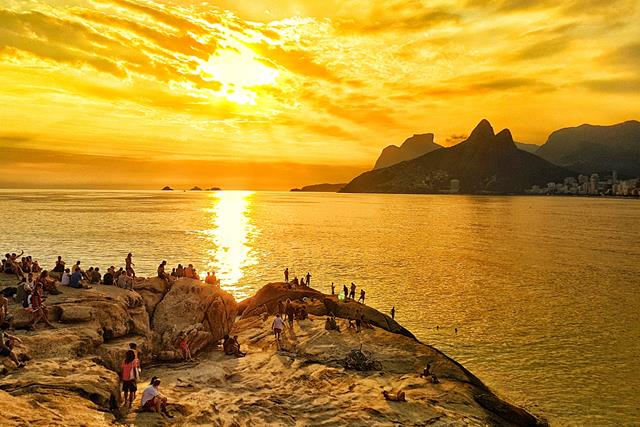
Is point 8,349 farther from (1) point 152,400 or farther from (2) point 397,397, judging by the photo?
(2) point 397,397

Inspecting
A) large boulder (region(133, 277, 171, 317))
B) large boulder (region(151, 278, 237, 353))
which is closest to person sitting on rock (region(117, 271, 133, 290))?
large boulder (region(133, 277, 171, 317))

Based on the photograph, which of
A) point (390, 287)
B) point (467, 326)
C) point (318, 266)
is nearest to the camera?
point (467, 326)

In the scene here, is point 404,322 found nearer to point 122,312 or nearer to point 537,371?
point 537,371

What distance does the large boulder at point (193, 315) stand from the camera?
67.3 feet

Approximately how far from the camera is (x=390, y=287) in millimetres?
41031

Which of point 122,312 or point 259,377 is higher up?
point 122,312

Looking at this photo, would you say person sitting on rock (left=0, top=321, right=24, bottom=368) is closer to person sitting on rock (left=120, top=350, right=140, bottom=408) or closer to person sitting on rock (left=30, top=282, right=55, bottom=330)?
person sitting on rock (left=30, top=282, right=55, bottom=330)

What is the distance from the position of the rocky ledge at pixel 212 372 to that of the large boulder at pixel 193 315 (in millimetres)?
61

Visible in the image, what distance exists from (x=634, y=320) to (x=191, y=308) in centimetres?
3418

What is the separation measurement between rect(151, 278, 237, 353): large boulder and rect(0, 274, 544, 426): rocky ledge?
61 millimetres

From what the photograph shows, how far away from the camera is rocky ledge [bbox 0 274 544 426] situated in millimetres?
12466

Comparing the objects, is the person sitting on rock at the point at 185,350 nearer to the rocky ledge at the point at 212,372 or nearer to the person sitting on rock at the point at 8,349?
the rocky ledge at the point at 212,372

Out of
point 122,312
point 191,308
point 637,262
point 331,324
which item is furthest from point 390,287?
point 637,262

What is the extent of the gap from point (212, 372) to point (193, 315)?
473 cm
